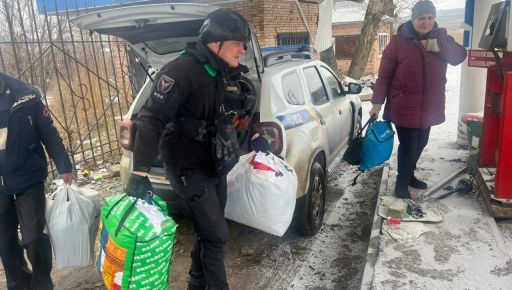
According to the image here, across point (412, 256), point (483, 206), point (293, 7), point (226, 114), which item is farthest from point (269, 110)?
point (293, 7)

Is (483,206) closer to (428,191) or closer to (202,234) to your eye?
(428,191)

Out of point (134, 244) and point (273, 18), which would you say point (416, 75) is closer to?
point (134, 244)

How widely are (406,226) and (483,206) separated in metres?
0.88

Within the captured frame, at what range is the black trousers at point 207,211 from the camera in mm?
2439

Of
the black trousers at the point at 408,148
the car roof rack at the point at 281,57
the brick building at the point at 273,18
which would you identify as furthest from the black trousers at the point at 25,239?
the brick building at the point at 273,18

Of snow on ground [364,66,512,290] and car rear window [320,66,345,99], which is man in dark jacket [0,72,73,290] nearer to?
snow on ground [364,66,512,290]

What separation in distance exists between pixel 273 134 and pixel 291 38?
944cm

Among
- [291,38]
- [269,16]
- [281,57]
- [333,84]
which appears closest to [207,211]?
[281,57]

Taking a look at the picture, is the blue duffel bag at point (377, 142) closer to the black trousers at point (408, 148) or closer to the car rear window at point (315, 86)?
the black trousers at point (408, 148)

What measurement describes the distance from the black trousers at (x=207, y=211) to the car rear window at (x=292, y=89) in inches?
54.7

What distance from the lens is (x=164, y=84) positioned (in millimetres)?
2195

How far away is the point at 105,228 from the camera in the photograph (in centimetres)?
232

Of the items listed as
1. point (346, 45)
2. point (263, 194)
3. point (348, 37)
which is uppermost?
point (263, 194)

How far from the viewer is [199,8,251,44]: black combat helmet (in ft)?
7.47
